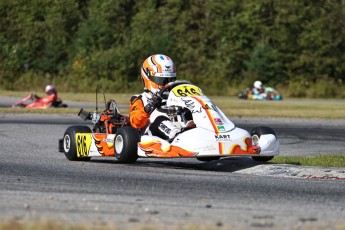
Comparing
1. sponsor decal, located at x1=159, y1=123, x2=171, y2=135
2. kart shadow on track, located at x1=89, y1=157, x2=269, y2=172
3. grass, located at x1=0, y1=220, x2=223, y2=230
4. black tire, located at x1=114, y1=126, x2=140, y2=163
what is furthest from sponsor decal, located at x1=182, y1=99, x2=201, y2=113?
grass, located at x1=0, y1=220, x2=223, y2=230

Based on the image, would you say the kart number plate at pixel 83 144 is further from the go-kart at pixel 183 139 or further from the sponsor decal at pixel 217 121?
the sponsor decal at pixel 217 121

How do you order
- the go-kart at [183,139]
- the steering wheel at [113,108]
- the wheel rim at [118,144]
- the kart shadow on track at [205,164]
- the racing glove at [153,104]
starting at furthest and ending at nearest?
the steering wheel at [113,108] → the racing glove at [153,104] → the wheel rim at [118,144] → the kart shadow on track at [205,164] → the go-kart at [183,139]

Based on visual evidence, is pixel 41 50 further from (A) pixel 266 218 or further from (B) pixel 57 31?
(A) pixel 266 218

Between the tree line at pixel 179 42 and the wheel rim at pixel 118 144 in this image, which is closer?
the wheel rim at pixel 118 144

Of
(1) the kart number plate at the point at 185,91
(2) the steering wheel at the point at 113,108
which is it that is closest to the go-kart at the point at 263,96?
(2) the steering wheel at the point at 113,108

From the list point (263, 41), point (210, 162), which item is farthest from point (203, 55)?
point (210, 162)

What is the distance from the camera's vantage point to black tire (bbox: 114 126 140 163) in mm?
13305

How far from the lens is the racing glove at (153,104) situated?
13875 millimetres

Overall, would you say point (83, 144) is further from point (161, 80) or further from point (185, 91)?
point (185, 91)

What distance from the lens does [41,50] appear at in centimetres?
5344

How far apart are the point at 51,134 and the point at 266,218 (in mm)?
12854

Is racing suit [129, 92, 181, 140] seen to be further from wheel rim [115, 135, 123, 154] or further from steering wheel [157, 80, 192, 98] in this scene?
wheel rim [115, 135, 123, 154]

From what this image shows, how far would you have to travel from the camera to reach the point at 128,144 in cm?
1330

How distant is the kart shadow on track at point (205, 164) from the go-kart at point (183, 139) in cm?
20
